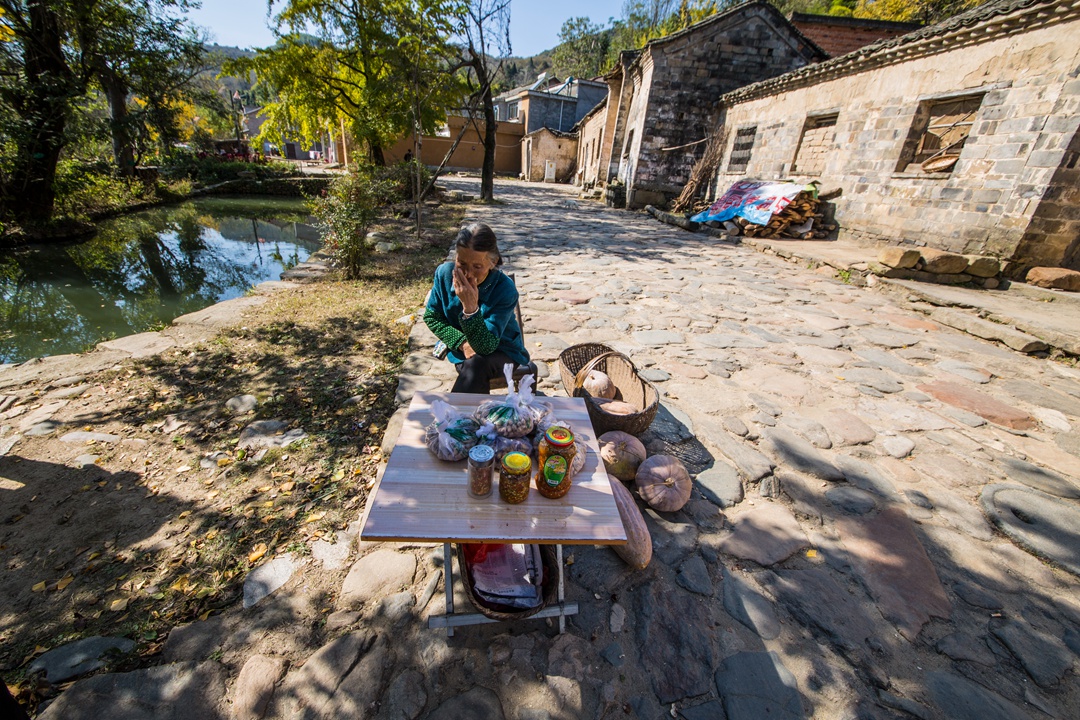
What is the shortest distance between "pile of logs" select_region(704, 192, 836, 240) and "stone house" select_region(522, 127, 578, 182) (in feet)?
76.3

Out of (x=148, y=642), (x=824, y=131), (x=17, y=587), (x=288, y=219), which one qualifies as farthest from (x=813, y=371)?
(x=288, y=219)

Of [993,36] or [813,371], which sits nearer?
[813,371]

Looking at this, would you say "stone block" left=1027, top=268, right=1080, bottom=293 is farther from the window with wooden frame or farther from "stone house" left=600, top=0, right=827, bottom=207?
"stone house" left=600, top=0, right=827, bottom=207

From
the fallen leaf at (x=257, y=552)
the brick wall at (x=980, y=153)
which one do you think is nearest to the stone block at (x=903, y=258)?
the brick wall at (x=980, y=153)

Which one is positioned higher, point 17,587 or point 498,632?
point 498,632

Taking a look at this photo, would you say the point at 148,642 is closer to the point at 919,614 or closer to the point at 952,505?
the point at 919,614

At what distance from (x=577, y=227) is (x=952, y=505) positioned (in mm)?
10011

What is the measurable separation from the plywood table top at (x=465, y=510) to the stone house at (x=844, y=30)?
76.0ft

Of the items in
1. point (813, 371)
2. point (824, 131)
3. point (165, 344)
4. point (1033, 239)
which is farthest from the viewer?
point (824, 131)

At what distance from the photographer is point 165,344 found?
4484mm

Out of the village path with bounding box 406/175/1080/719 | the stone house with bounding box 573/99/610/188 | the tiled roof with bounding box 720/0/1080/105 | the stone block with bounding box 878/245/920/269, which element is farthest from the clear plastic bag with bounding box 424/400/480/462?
the stone house with bounding box 573/99/610/188

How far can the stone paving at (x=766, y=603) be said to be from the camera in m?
1.58

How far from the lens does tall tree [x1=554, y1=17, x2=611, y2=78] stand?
4634cm

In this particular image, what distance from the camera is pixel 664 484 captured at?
2.35 m
